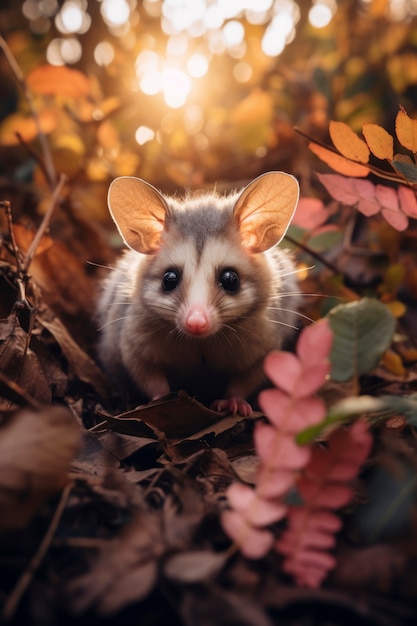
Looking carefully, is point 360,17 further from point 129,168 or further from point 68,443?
point 68,443

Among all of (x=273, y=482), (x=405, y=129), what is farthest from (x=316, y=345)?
(x=405, y=129)

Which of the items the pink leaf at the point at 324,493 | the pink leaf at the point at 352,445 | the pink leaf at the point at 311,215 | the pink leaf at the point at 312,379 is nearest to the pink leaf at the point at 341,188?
the pink leaf at the point at 311,215

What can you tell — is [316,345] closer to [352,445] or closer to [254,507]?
[352,445]

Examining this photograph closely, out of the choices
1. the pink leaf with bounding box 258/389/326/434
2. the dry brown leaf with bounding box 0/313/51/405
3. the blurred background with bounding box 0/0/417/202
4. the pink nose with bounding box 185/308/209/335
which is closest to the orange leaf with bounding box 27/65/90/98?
the blurred background with bounding box 0/0/417/202

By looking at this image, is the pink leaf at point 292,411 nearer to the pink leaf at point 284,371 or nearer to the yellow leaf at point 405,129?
the pink leaf at point 284,371

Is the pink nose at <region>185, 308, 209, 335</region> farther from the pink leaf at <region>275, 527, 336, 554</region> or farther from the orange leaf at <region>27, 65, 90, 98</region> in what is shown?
the orange leaf at <region>27, 65, 90, 98</region>

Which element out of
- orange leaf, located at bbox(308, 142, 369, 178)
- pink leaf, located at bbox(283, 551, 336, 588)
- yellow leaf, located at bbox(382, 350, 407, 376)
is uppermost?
orange leaf, located at bbox(308, 142, 369, 178)
